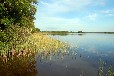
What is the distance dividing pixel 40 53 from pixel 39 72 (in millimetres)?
8797

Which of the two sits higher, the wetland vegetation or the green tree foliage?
the green tree foliage

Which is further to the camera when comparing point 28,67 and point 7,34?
point 7,34

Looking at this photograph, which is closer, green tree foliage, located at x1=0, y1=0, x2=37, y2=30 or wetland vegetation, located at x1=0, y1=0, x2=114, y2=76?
wetland vegetation, located at x1=0, y1=0, x2=114, y2=76

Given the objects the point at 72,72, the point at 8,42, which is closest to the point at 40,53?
the point at 8,42

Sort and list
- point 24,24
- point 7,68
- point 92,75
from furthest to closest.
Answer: point 24,24 → point 7,68 → point 92,75

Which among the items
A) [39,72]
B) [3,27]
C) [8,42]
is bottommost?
[39,72]

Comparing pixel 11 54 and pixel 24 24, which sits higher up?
pixel 24 24

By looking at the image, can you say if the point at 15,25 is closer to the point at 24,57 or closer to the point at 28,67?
the point at 24,57

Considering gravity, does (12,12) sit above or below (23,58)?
above

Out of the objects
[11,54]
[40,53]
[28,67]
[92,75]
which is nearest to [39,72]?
[28,67]

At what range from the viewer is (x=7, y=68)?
749 inches

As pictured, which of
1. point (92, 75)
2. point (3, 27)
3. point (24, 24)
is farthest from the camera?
point (24, 24)

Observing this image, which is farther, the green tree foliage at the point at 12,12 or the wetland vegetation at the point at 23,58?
the green tree foliage at the point at 12,12

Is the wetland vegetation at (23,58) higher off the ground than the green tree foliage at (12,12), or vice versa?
the green tree foliage at (12,12)
